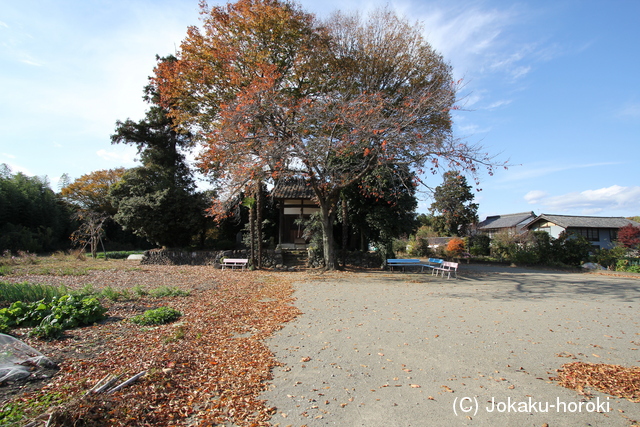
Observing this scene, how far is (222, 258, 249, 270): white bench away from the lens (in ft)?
50.0

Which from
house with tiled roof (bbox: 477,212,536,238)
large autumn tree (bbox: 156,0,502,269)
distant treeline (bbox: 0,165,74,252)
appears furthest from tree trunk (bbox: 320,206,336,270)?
house with tiled roof (bbox: 477,212,536,238)

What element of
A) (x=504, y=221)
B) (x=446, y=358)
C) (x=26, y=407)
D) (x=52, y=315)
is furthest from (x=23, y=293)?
(x=504, y=221)

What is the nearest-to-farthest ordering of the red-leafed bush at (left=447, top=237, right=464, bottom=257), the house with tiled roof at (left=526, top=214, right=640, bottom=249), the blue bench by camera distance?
the blue bench → the red-leafed bush at (left=447, top=237, right=464, bottom=257) → the house with tiled roof at (left=526, top=214, right=640, bottom=249)

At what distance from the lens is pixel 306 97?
13094mm

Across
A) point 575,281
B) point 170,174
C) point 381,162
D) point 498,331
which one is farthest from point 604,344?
point 170,174

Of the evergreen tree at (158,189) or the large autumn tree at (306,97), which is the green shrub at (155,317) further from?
the evergreen tree at (158,189)

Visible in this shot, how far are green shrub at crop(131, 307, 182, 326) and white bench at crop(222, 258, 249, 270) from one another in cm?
926

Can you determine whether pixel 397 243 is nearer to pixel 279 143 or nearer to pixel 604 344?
pixel 279 143

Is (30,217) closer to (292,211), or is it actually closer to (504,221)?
(292,211)

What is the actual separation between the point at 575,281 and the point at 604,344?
9193 millimetres

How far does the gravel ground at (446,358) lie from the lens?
10.2 feet

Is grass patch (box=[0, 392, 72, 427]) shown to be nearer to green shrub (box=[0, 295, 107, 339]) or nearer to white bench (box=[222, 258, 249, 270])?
green shrub (box=[0, 295, 107, 339])

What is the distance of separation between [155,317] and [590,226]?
39918 millimetres

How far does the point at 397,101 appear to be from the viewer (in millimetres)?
14898
